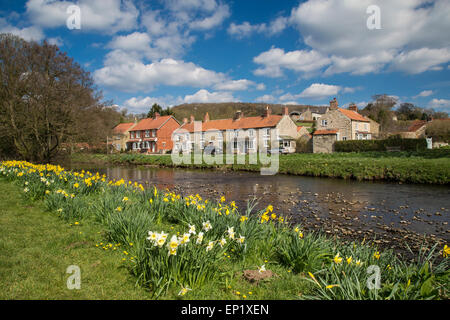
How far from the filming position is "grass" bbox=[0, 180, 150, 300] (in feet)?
12.3

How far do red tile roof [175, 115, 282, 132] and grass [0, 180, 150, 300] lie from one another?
4623 centimetres

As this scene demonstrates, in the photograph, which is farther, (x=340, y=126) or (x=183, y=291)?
(x=340, y=126)

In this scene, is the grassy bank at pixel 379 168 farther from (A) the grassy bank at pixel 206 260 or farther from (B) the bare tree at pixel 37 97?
(B) the bare tree at pixel 37 97

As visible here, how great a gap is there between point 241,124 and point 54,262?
52.3 meters

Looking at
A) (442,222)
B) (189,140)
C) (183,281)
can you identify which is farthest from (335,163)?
(189,140)

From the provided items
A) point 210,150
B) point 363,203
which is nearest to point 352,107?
point 210,150

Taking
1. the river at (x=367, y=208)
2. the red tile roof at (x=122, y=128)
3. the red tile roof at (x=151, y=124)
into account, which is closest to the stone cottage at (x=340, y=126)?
the river at (x=367, y=208)

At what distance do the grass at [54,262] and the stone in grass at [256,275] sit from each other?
151 centimetres

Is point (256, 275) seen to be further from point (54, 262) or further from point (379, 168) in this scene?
point (379, 168)

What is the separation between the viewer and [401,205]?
12.7 metres

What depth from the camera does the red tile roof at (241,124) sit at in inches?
2037

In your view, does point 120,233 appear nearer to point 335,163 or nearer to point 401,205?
point 401,205

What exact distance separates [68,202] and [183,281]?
16.4 ft

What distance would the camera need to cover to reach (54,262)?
4.61 meters
